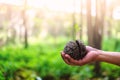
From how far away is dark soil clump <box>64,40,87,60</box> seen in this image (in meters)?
4.73

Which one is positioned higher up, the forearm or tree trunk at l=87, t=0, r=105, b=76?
the forearm

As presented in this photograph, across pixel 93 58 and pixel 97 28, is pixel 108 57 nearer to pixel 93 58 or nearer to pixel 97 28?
pixel 93 58

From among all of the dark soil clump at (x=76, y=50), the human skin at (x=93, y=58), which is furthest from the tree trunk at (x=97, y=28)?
the human skin at (x=93, y=58)

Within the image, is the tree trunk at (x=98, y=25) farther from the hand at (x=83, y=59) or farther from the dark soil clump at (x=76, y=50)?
the hand at (x=83, y=59)

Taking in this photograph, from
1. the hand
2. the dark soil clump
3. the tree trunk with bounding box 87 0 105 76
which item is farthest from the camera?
the tree trunk with bounding box 87 0 105 76

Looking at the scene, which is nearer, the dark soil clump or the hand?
the hand

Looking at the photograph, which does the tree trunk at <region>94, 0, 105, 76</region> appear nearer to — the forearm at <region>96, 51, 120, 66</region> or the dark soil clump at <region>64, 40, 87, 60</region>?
the dark soil clump at <region>64, 40, 87, 60</region>

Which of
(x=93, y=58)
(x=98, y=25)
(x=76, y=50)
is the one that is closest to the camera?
(x=93, y=58)

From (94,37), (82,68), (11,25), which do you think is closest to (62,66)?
(82,68)

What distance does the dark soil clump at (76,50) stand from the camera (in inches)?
186

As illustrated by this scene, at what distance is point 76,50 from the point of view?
190 inches

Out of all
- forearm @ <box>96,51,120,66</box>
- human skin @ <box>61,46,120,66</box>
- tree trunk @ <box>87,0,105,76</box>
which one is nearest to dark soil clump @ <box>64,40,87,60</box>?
human skin @ <box>61,46,120,66</box>

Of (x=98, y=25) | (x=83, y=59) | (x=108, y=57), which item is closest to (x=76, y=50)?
(x=83, y=59)

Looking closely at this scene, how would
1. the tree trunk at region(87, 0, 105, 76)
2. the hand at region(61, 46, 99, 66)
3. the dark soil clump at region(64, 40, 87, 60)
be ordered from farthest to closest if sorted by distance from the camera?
the tree trunk at region(87, 0, 105, 76) < the dark soil clump at region(64, 40, 87, 60) < the hand at region(61, 46, 99, 66)
